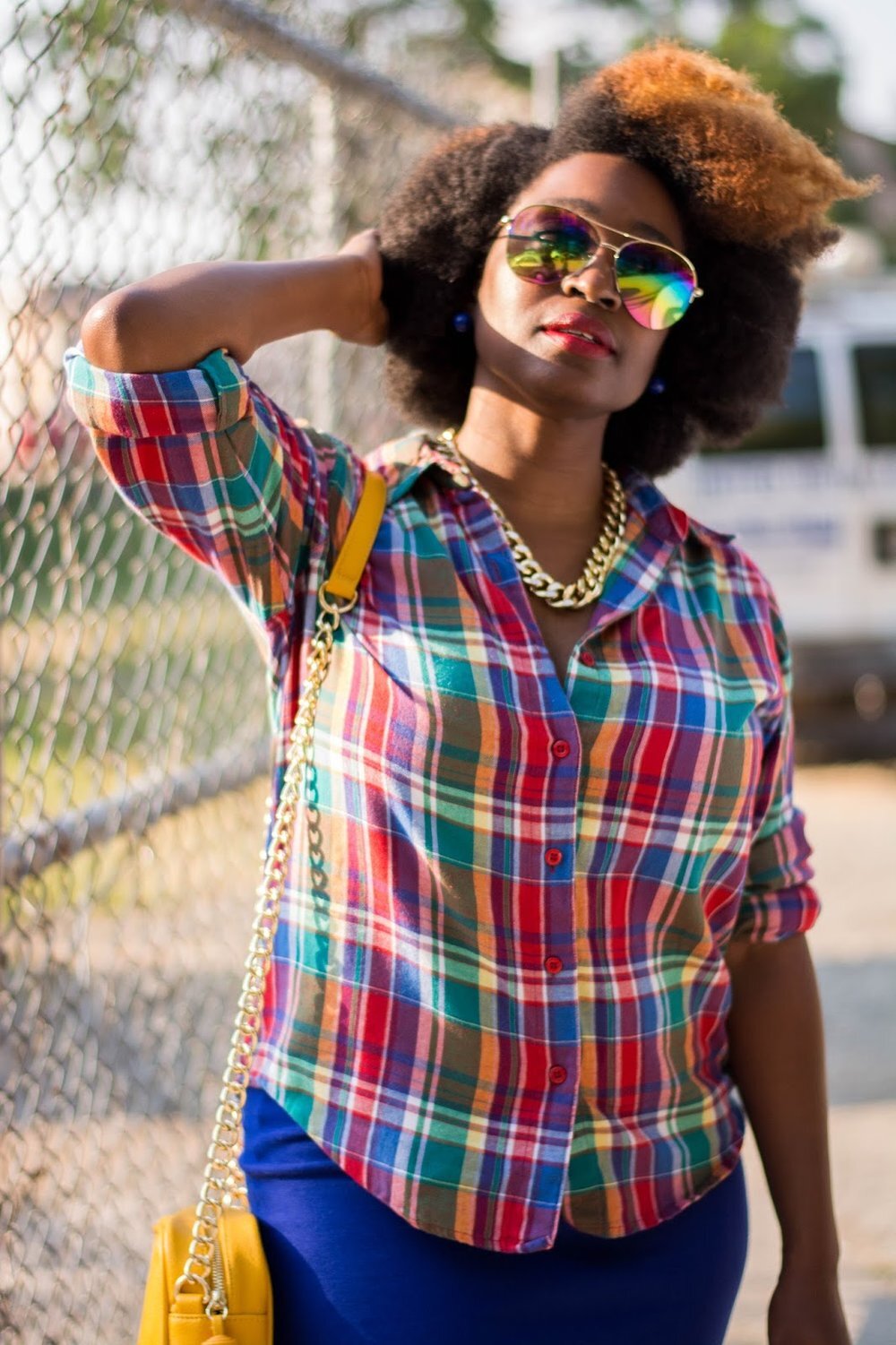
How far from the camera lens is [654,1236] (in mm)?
1925

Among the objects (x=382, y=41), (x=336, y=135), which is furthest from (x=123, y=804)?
(x=382, y=41)

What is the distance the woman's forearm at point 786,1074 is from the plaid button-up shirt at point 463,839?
194mm

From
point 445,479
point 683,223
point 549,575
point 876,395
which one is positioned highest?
point 876,395

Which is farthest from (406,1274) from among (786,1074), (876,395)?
(876,395)

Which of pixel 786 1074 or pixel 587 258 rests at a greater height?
pixel 587 258

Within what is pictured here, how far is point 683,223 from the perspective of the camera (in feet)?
7.21

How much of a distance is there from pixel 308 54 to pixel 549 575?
1547 millimetres

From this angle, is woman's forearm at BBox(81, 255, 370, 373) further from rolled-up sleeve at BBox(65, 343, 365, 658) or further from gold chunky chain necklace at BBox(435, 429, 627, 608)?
gold chunky chain necklace at BBox(435, 429, 627, 608)

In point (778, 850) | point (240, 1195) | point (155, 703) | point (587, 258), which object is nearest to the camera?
point (240, 1195)

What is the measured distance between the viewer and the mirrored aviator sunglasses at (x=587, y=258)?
6.66 ft

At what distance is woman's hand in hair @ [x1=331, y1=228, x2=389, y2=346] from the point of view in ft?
6.99

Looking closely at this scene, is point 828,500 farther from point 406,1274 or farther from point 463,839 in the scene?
point 406,1274

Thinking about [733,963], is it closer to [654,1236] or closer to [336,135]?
[654,1236]

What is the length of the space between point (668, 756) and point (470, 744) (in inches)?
11.2
